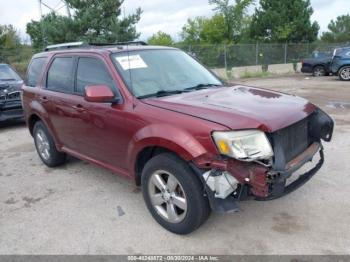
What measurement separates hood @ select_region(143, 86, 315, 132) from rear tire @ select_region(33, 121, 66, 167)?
239cm

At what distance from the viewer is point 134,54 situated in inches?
180

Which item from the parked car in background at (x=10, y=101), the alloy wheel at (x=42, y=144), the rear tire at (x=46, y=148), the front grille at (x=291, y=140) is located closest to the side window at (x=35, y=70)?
the rear tire at (x=46, y=148)

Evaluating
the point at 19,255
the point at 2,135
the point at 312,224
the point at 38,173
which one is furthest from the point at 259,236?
the point at 2,135

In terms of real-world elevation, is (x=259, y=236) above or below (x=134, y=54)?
below

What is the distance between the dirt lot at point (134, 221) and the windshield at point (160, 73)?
136 centimetres

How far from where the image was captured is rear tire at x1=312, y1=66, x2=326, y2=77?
21327 mm

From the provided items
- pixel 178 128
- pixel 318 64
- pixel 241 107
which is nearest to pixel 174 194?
pixel 178 128

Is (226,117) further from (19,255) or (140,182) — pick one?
(19,255)

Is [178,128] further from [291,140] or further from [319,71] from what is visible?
[319,71]

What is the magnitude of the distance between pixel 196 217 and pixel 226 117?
3.07 ft

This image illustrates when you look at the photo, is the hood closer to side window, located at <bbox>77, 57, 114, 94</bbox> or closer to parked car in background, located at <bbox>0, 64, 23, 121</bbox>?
side window, located at <bbox>77, 57, 114, 94</bbox>

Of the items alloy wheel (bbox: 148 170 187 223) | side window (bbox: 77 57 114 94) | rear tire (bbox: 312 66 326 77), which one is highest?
side window (bbox: 77 57 114 94)

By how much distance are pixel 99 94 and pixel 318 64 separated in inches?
774

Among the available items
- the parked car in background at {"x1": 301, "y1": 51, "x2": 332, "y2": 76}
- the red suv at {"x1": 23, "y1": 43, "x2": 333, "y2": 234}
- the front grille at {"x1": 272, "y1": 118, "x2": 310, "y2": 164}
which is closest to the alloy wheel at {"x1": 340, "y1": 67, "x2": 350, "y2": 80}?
the parked car in background at {"x1": 301, "y1": 51, "x2": 332, "y2": 76}
